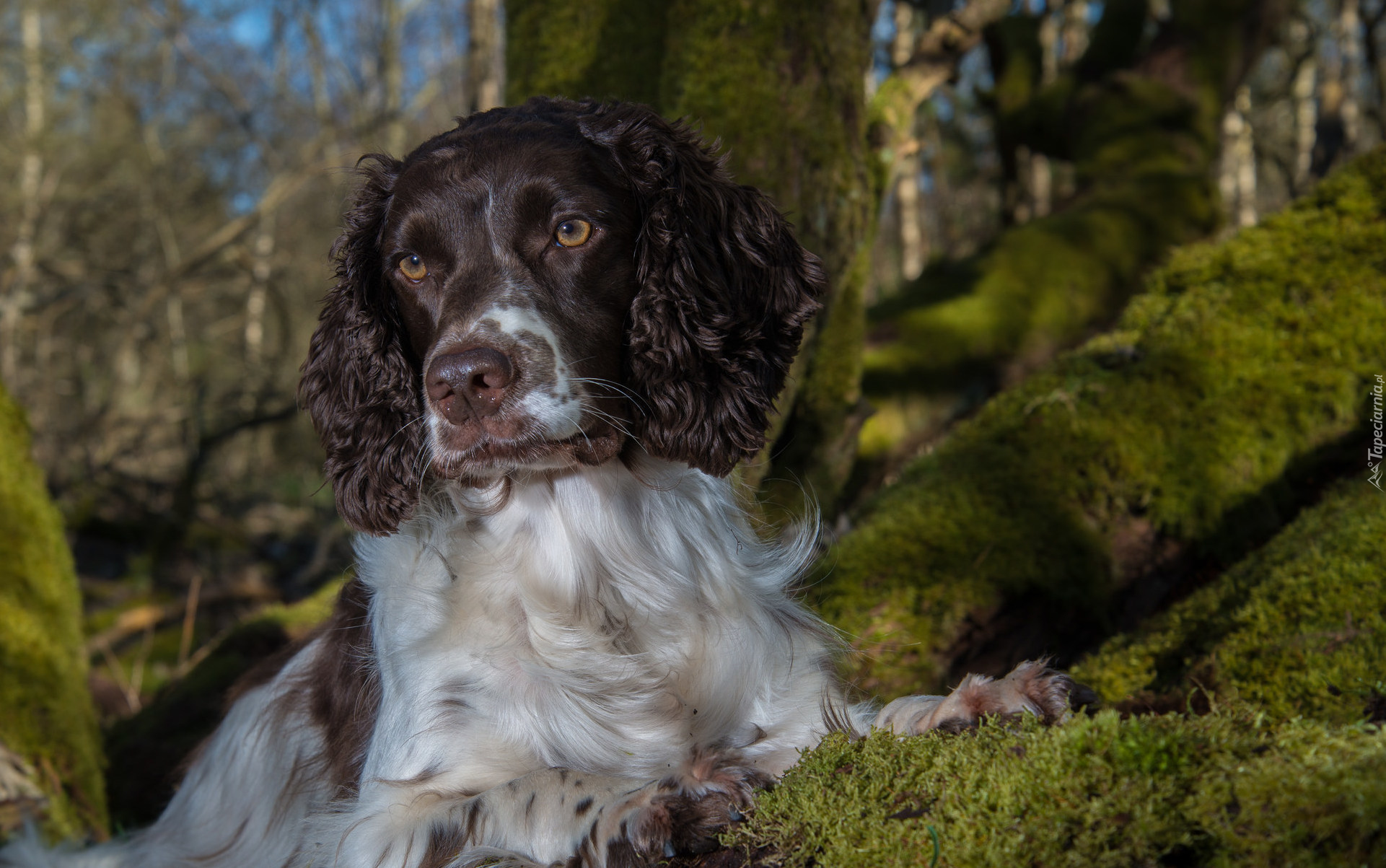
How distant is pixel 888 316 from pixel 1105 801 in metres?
7.05

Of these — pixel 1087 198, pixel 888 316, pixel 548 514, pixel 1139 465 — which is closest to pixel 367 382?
pixel 548 514

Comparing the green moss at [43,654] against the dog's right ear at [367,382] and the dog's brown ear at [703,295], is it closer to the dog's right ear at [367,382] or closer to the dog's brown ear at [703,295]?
the dog's right ear at [367,382]

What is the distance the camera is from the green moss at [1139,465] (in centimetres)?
431

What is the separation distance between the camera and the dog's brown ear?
122 inches

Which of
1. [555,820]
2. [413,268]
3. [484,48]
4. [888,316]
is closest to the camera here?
[555,820]

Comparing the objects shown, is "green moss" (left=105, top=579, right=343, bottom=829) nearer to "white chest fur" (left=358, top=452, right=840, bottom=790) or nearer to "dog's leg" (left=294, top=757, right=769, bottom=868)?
"white chest fur" (left=358, top=452, right=840, bottom=790)

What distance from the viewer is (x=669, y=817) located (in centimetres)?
226

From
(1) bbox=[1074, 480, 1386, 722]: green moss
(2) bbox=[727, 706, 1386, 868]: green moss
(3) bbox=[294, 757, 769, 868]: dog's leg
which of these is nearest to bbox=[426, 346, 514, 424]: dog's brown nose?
(3) bbox=[294, 757, 769, 868]: dog's leg

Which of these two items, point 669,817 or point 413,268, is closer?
point 669,817

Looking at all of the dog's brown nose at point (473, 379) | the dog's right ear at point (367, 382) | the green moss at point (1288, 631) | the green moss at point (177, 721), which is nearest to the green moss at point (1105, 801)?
the green moss at point (1288, 631)

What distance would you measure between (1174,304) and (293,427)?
19800mm

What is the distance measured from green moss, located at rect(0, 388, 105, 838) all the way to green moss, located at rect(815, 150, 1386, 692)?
3234 millimetres

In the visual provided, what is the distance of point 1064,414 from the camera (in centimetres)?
473

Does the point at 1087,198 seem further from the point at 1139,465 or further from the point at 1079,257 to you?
the point at 1139,465
